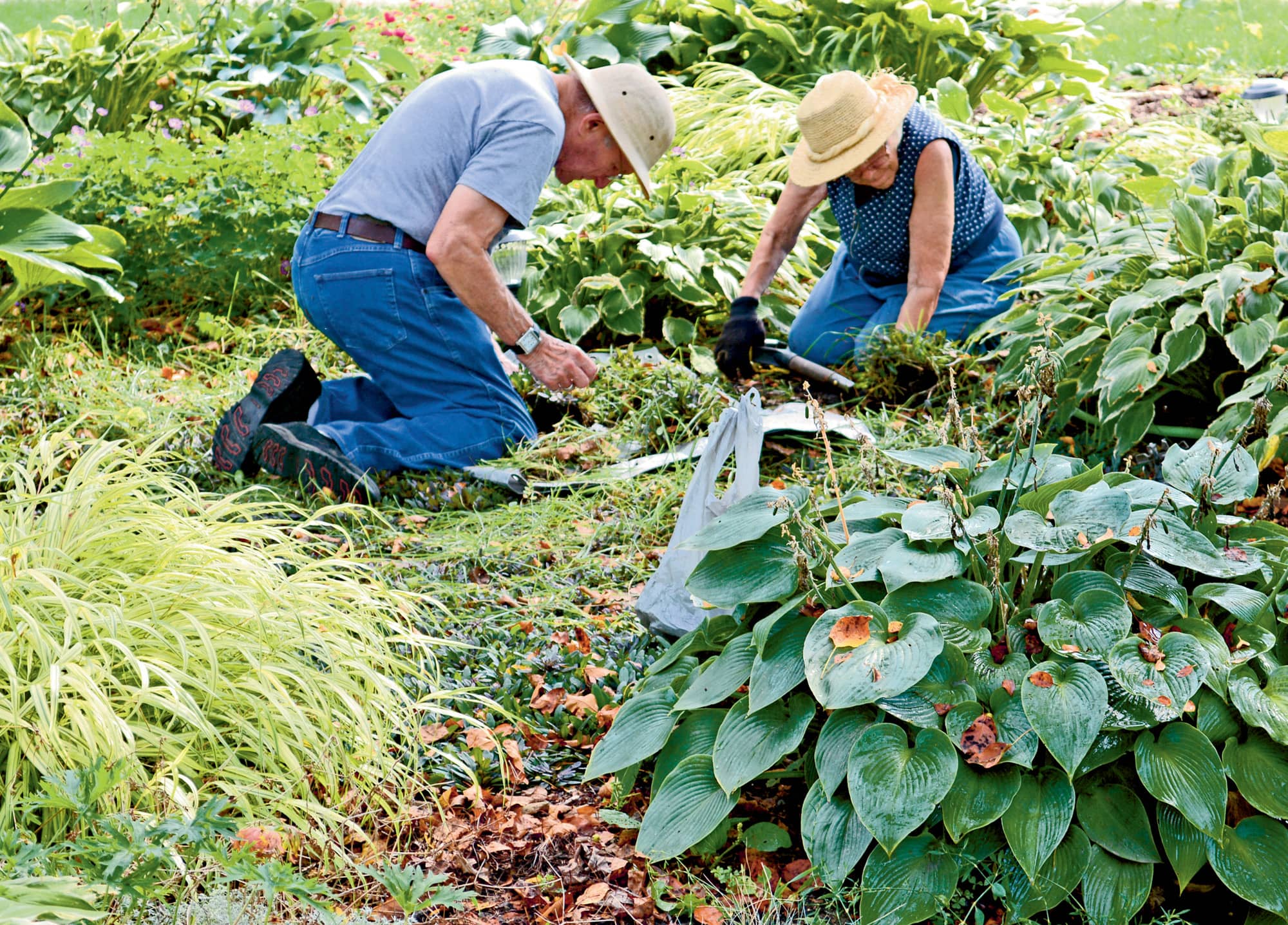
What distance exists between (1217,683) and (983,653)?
396 mm

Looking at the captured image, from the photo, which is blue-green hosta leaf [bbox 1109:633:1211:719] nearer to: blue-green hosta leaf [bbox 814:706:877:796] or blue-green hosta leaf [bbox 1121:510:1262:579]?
blue-green hosta leaf [bbox 1121:510:1262:579]

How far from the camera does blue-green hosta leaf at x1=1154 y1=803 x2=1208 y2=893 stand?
1983 millimetres

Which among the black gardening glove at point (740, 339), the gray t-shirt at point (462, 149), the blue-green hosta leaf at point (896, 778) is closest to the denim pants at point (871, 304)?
the black gardening glove at point (740, 339)

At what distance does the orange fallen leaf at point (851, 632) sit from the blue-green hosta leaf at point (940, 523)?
0.65ft

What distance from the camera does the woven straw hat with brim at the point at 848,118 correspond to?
4164 millimetres

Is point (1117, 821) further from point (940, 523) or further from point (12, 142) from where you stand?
point (12, 142)

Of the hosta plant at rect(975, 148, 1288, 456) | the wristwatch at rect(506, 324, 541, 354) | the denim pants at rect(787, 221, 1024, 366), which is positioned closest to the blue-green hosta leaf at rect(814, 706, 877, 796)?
the hosta plant at rect(975, 148, 1288, 456)

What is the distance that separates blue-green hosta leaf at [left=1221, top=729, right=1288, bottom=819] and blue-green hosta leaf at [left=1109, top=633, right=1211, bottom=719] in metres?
0.13

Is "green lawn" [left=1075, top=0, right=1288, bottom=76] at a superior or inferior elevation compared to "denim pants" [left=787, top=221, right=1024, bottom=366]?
inferior

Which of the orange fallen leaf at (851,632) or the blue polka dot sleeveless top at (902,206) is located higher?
the orange fallen leaf at (851,632)

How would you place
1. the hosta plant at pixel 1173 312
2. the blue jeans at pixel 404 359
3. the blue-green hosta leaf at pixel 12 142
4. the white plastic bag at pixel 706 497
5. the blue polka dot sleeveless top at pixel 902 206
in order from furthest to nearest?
the blue-green hosta leaf at pixel 12 142 < the blue polka dot sleeveless top at pixel 902 206 < the blue jeans at pixel 404 359 < the hosta plant at pixel 1173 312 < the white plastic bag at pixel 706 497

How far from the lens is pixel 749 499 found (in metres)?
2.47

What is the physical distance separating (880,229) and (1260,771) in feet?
9.53

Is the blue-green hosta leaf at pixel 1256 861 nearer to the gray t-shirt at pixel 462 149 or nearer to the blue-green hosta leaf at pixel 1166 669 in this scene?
the blue-green hosta leaf at pixel 1166 669
